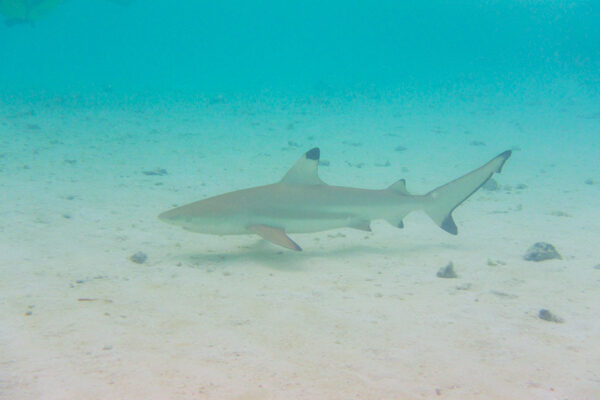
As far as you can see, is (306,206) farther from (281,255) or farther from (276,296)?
(276,296)

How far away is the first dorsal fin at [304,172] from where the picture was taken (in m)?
5.50

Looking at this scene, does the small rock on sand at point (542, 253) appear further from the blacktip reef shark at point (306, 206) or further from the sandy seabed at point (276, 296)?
the blacktip reef shark at point (306, 206)

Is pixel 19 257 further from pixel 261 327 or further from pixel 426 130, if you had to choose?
pixel 426 130

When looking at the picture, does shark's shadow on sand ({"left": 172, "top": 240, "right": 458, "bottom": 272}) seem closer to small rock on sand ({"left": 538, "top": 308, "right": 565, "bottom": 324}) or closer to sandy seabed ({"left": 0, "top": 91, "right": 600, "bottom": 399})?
sandy seabed ({"left": 0, "top": 91, "right": 600, "bottom": 399})

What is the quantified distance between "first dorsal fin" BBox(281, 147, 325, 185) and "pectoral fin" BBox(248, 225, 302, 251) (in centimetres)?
80

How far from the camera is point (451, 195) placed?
18.8 feet

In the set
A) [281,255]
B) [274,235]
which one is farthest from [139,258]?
[281,255]

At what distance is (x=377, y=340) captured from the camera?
10.1 ft

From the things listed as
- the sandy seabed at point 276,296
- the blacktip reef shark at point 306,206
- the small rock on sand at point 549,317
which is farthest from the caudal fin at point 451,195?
the small rock on sand at point 549,317

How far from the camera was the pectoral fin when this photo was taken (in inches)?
188

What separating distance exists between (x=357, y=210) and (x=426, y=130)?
49.4 feet

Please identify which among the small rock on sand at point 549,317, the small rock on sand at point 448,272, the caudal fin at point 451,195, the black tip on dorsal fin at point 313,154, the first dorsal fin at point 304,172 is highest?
the black tip on dorsal fin at point 313,154

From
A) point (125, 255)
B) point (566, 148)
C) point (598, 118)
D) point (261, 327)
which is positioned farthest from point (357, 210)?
point (598, 118)

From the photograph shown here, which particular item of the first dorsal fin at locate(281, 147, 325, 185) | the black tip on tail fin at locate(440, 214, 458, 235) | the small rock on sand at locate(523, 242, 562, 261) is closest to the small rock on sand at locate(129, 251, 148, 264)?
the first dorsal fin at locate(281, 147, 325, 185)
